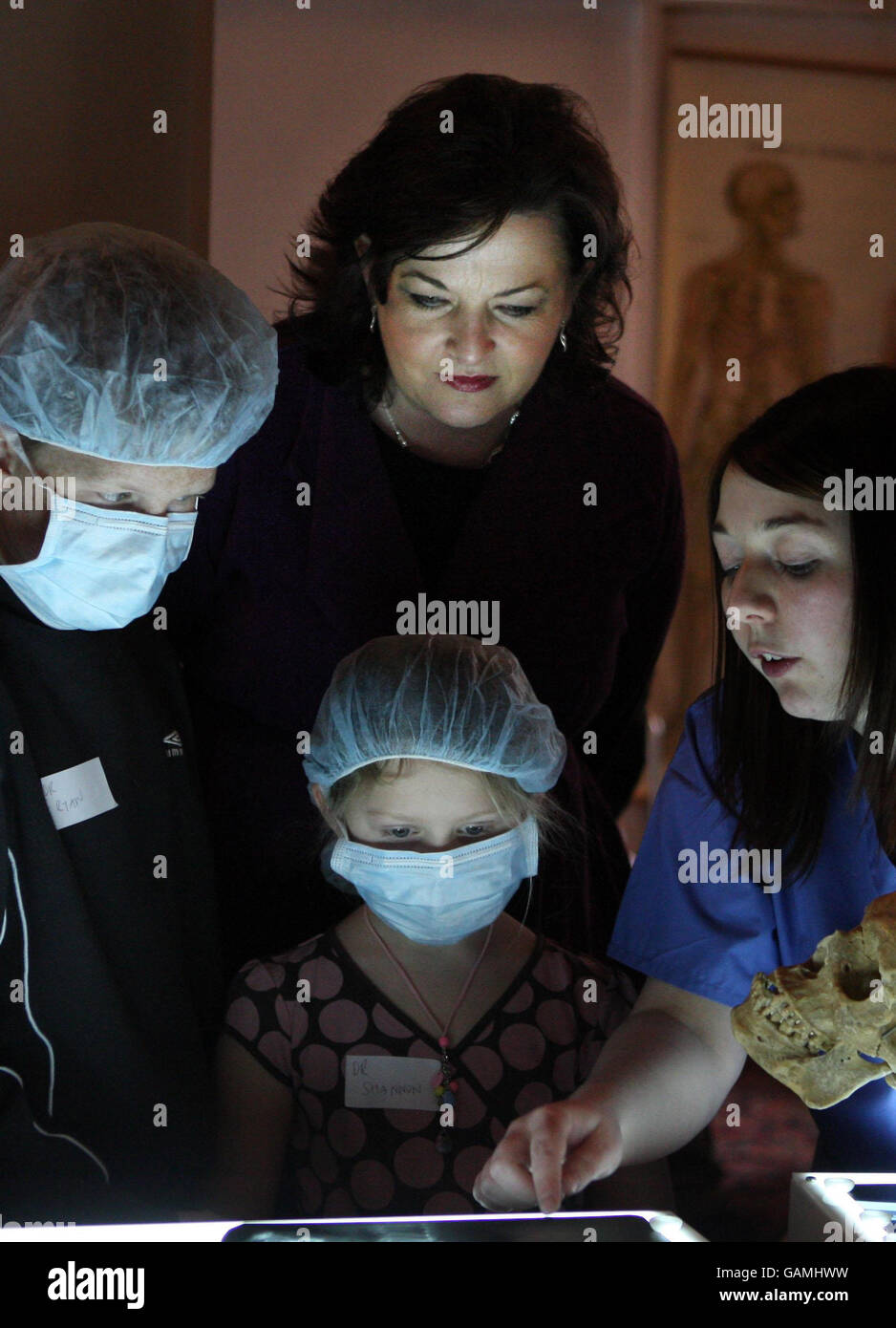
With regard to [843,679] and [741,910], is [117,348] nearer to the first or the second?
[843,679]

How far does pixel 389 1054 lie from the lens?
1.52 meters

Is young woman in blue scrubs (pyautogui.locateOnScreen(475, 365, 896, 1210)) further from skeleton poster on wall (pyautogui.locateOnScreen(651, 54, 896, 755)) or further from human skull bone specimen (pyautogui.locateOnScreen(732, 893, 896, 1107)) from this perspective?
skeleton poster on wall (pyautogui.locateOnScreen(651, 54, 896, 755))

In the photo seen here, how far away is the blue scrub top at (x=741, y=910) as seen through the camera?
142cm

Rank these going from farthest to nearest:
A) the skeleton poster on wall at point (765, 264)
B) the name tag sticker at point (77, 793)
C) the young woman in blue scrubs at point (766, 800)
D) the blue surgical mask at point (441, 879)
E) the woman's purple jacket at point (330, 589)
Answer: the skeleton poster on wall at point (765, 264), the woman's purple jacket at point (330, 589), the blue surgical mask at point (441, 879), the name tag sticker at point (77, 793), the young woman in blue scrubs at point (766, 800)

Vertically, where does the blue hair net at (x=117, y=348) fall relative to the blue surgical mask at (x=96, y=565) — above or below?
above

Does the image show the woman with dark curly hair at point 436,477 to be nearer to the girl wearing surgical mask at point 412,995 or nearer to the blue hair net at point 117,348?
the girl wearing surgical mask at point 412,995

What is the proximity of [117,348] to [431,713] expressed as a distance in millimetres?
524

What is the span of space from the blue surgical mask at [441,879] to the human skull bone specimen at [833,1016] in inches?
18.2

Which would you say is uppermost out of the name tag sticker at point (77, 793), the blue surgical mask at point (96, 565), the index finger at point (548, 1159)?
the blue surgical mask at point (96, 565)

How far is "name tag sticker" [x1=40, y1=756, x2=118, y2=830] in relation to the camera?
53.0 inches

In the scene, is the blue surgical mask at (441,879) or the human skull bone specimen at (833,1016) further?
the blue surgical mask at (441,879)

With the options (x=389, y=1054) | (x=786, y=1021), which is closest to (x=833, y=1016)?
(x=786, y=1021)

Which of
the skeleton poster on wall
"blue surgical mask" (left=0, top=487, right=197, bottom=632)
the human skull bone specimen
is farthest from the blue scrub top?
the skeleton poster on wall

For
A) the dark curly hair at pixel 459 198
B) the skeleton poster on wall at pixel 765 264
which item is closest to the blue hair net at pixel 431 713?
the dark curly hair at pixel 459 198
